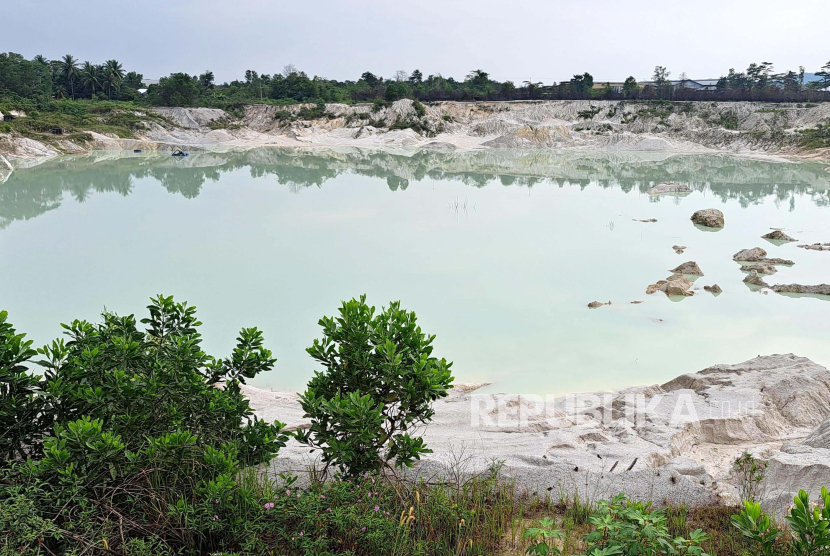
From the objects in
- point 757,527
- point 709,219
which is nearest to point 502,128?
point 709,219

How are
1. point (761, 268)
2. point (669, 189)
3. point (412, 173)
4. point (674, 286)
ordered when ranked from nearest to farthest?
point (674, 286)
point (761, 268)
point (669, 189)
point (412, 173)

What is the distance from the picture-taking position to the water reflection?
20656 mm

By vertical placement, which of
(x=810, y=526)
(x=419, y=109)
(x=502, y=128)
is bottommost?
(x=810, y=526)

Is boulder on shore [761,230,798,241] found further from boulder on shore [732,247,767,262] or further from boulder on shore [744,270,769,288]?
boulder on shore [744,270,769,288]

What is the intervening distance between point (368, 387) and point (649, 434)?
8.62ft

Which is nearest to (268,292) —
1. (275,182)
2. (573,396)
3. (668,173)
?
(573,396)

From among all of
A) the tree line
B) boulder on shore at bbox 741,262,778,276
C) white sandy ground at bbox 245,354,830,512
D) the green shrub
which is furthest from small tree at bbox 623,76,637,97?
white sandy ground at bbox 245,354,830,512

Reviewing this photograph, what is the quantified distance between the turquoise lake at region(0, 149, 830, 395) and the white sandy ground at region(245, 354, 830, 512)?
85 centimetres

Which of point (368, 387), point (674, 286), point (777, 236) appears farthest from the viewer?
point (777, 236)

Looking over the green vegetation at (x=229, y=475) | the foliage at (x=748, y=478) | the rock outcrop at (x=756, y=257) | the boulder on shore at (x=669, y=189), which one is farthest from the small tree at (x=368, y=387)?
the boulder on shore at (x=669, y=189)

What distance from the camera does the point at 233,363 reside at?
2984 mm

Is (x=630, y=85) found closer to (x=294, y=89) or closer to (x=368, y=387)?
(x=294, y=89)

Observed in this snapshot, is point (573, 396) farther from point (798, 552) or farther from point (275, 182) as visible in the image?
point (275, 182)

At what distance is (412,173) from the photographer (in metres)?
27.2
